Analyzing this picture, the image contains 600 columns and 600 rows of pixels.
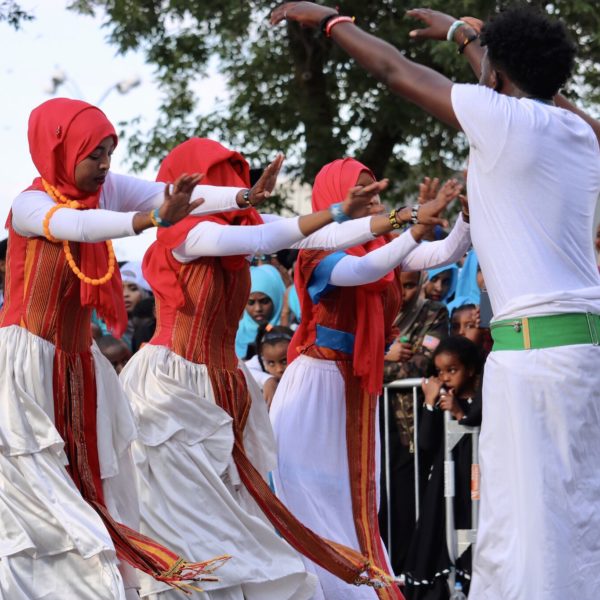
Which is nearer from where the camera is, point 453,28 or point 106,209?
point 453,28

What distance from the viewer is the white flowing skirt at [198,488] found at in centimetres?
689

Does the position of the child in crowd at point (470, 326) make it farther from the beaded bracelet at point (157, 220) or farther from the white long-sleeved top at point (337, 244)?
the beaded bracelet at point (157, 220)

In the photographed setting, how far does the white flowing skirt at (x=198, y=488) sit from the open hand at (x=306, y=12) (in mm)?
2245

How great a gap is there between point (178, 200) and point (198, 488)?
5.68 ft

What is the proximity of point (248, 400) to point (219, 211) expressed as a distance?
3.37ft

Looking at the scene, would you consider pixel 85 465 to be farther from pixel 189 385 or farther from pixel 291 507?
pixel 291 507

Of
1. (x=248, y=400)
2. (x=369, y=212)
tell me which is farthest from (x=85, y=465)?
(x=369, y=212)

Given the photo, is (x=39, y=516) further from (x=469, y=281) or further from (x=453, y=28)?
(x=469, y=281)

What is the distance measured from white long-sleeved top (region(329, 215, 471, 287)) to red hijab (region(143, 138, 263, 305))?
539 mm

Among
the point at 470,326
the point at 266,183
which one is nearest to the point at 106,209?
the point at 266,183

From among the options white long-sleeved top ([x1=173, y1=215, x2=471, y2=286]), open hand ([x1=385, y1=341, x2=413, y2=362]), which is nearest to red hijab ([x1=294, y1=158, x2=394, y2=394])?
white long-sleeved top ([x1=173, y1=215, x2=471, y2=286])

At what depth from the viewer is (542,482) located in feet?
15.4

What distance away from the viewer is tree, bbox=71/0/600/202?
17141 millimetres

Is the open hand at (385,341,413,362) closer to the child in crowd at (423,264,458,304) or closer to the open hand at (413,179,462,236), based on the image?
the child in crowd at (423,264,458,304)
